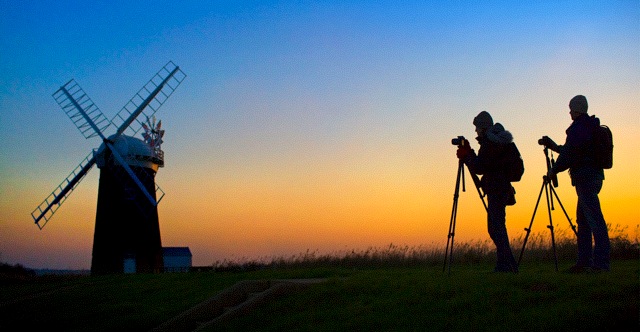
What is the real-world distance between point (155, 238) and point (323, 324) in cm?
3297

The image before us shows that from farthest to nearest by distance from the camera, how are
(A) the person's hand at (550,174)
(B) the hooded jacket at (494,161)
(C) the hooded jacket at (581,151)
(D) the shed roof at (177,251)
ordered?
1. (D) the shed roof at (177,251)
2. (B) the hooded jacket at (494,161)
3. (A) the person's hand at (550,174)
4. (C) the hooded jacket at (581,151)

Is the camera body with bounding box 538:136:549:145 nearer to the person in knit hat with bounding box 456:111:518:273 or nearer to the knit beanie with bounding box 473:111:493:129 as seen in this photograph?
the person in knit hat with bounding box 456:111:518:273

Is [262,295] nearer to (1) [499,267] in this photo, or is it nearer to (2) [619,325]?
(1) [499,267]

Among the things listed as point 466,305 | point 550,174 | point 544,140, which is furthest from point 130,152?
point 466,305

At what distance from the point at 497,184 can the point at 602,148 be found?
1666mm

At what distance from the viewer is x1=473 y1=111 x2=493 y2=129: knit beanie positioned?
10.8 m

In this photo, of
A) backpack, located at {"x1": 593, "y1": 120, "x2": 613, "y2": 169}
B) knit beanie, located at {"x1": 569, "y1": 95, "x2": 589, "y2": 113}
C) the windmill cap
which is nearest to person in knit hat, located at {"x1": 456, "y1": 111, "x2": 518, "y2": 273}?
knit beanie, located at {"x1": 569, "y1": 95, "x2": 589, "y2": 113}

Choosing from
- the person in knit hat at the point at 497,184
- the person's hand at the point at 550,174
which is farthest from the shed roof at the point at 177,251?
the person's hand at the point at 550,174

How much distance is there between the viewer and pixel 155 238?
131ft

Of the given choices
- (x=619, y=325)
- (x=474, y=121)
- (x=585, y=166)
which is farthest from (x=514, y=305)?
(x=474, y=121)

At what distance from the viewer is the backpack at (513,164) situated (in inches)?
417

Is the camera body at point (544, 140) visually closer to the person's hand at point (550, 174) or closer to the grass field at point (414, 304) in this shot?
the person's hand at point (550, 174)

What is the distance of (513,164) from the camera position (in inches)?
417

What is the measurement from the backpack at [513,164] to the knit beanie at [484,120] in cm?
48
